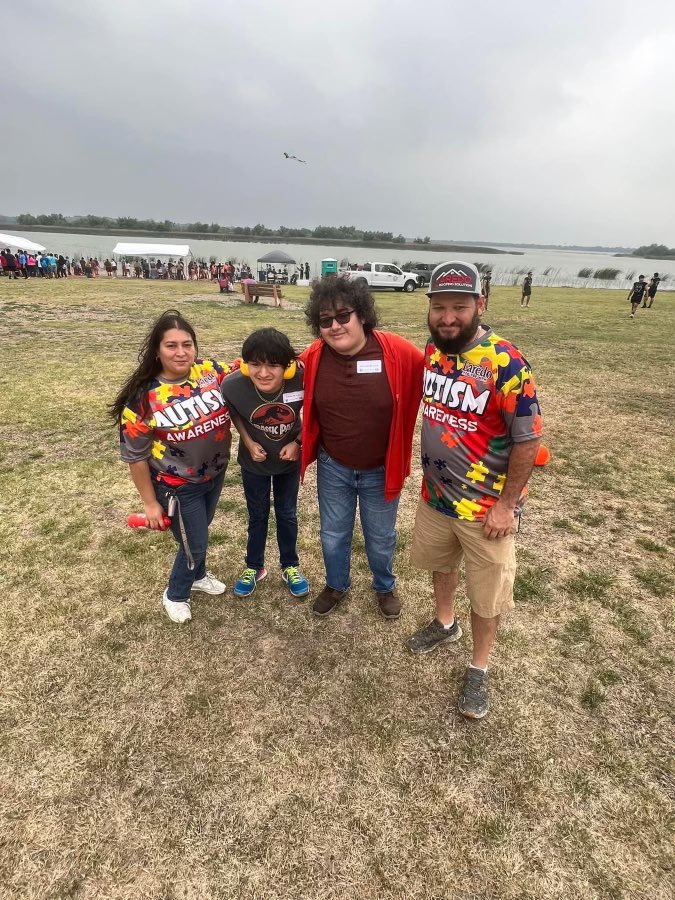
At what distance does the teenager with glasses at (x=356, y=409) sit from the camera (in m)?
2.22

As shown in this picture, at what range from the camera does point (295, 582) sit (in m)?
3.15

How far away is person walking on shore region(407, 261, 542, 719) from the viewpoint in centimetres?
187

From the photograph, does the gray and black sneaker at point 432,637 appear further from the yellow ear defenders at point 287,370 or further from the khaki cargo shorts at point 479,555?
the yellow ear defenders at point 287,370

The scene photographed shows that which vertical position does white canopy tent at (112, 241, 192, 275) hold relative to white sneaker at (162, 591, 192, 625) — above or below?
above

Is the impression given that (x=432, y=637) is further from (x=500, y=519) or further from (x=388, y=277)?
(x=388, y=277)

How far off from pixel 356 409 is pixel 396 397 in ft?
0.71

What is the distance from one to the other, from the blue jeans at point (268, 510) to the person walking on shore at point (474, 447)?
0.90 metres

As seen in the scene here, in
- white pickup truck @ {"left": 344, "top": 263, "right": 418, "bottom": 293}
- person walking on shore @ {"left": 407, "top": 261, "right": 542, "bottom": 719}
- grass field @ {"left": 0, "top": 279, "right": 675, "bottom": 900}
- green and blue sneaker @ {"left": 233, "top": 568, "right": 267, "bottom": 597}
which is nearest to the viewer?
grass field @ {"left": 0, "top": 279, "right": 675, "bottom": 900}

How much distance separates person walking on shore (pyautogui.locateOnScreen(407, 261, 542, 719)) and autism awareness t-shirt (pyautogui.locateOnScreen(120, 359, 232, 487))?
3.79 feet

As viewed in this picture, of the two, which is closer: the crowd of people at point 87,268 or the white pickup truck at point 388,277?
the crowd of people at point 87,268

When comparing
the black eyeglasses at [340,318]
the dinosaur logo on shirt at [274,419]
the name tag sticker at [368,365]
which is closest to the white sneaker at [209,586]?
the dinosaur logo on shirt at [274,419]

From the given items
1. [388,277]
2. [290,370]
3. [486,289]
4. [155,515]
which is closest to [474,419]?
[290,370]

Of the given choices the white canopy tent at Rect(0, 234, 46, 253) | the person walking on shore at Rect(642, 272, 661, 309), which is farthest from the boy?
the white canopy tent at Rect(0, 234, 46, 253)

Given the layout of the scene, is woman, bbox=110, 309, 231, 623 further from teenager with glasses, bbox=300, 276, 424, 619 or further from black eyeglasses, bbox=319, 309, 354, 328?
black eyeglasses, bbox=319, 309, 354, 328
